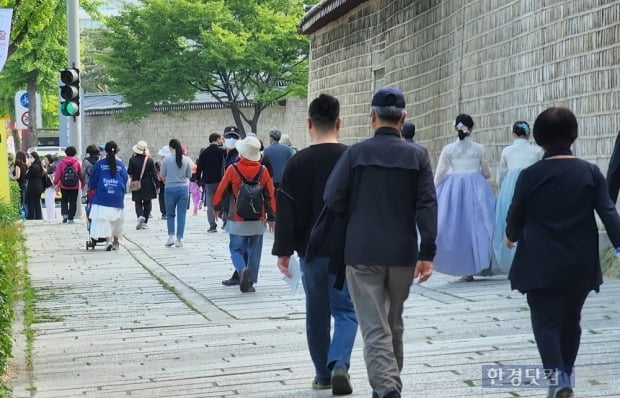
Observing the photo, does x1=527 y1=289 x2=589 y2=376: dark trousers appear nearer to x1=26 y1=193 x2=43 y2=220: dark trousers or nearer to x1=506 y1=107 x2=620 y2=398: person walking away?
x1=506 y1=107 x2=620 y2=398: person walking away

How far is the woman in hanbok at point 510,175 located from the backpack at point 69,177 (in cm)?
1329

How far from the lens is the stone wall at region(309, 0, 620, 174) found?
1291 centimetres

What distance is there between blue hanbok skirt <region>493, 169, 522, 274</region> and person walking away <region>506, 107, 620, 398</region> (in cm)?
629

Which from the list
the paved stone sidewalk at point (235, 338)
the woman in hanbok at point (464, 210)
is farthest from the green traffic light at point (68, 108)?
the woman in hanbok at point (464, 210)

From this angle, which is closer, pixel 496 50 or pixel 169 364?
pixel 169 364

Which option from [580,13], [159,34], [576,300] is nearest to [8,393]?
[576,300]

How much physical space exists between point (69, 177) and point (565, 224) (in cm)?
1923

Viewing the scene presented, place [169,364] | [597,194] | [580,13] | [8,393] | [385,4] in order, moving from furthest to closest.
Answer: [385,4] < [580,13] < [169,364] < [8,393] < [597,194]

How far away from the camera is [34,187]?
28281 mm

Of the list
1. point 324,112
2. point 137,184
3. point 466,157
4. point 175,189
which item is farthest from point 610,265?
point 137,184

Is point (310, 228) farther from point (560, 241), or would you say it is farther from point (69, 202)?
point (69, 202)

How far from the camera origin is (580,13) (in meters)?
13.3

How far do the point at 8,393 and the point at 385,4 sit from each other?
15027 mm

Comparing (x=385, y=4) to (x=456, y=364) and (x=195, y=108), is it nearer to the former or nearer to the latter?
(x=456, y=364)
